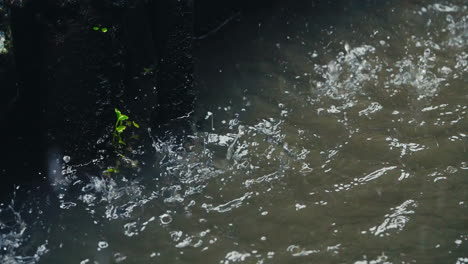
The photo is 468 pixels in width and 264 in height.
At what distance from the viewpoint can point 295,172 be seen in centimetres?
415

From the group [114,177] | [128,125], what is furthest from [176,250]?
[128,125]

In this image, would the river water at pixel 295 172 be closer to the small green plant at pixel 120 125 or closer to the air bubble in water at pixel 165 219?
the air bubble in water at pixel 165 219

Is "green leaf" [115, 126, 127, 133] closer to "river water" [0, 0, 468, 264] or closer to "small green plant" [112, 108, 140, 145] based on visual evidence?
"small green plant" [112, 108, 140, 145]

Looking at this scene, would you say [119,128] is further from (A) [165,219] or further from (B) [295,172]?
(B) [295,172]

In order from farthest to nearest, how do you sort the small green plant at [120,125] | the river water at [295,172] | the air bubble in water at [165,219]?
1. the small green plant at [120,125]
2. the air bubble in water at [165,219]
3. the river water at [295,172]

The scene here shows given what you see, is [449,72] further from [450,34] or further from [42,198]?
[42,198]

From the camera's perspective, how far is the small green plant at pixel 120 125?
4.14 metres

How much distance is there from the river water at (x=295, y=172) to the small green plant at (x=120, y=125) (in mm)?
195

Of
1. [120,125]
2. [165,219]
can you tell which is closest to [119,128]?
[120,125]

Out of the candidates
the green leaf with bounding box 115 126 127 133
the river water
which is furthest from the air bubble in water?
the green leaf with bounding box 115 126 127 133

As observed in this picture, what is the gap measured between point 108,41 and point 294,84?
1.73 m

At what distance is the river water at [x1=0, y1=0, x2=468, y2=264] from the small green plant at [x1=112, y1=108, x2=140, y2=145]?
0.20 metres

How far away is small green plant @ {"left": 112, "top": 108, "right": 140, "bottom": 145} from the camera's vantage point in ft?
13.6

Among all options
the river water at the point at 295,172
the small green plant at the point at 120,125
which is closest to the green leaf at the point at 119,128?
the small green plant at the point at 120,125
